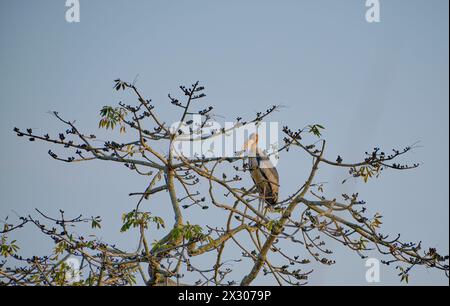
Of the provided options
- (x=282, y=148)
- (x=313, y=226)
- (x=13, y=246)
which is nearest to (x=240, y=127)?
(x=282, y=148)

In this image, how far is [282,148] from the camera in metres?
7.87

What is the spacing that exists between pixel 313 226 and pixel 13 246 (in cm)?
288

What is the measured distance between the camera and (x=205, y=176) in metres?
7.78

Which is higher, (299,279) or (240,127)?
(240,127)

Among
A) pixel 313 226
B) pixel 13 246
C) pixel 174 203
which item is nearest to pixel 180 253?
pixel 174 203
